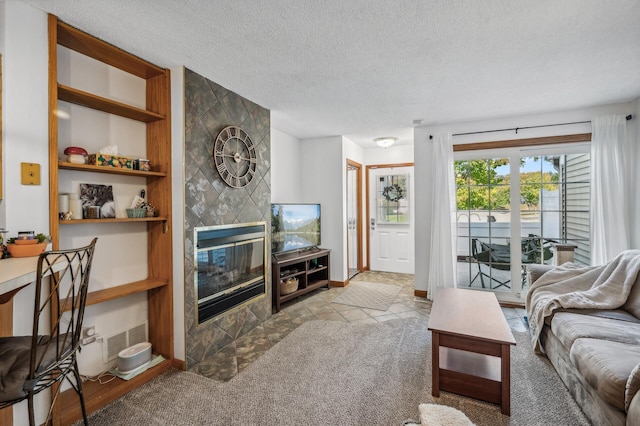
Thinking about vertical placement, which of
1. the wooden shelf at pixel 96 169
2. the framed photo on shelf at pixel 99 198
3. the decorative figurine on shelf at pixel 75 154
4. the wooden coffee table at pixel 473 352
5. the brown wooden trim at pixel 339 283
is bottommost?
the brown wooden trim at pixel 339 283

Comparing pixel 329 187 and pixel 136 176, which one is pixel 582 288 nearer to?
pixel 329 187

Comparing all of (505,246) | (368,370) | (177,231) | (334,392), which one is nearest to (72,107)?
(177,231)

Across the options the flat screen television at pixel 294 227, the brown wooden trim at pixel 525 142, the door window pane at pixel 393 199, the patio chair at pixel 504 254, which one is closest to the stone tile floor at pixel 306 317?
the patio chair at pixel 504 254

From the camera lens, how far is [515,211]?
3.74 m

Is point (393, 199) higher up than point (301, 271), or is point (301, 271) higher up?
point (393, 199)

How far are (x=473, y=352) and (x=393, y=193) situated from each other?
12.9ft

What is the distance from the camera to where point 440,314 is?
7.31 feet

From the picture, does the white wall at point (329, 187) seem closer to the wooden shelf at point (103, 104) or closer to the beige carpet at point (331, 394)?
the beige carpet at point (331, 394)

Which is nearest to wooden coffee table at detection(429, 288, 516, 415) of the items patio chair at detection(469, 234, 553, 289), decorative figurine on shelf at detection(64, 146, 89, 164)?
patio chair at detection(469, 234, 553, 289)

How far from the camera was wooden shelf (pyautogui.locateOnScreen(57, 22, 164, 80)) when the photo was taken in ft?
6.20

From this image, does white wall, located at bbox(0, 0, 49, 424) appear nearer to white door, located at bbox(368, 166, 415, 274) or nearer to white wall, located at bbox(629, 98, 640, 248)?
white door, located at bbox(368, 166, 415, 274)

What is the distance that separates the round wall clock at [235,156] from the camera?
2.73 metres

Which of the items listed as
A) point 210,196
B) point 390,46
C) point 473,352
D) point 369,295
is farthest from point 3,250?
point 369,295

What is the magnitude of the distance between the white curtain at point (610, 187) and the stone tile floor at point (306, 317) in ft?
3.79
